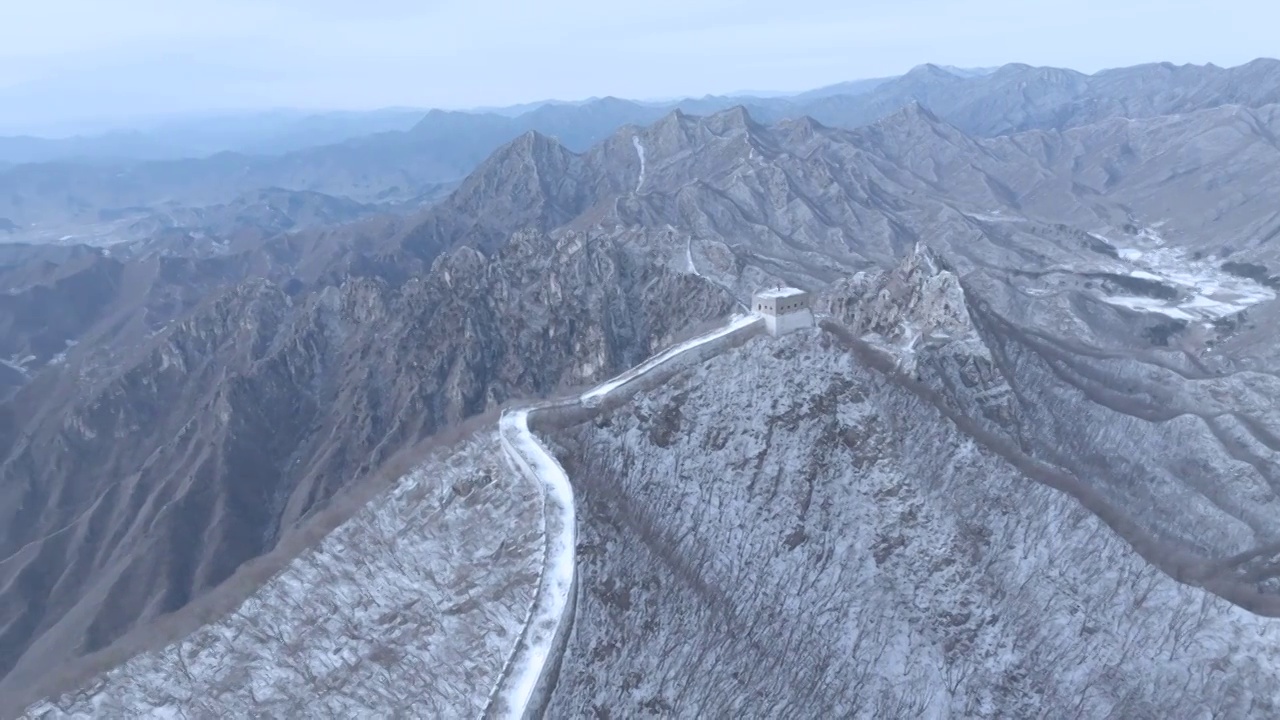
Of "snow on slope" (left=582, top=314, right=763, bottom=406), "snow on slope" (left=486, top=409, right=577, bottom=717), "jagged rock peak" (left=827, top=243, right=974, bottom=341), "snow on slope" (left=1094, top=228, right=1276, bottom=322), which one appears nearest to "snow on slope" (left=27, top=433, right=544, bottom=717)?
"snow on slope" (left=486, top=409, right=577, bottom=717)

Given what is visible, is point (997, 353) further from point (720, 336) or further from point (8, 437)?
point (8, 437)

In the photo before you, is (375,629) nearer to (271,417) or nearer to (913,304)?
(913,304)

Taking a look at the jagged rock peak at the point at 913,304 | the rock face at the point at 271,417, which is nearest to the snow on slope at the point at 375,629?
the jagged rock peak at the point at 913,304

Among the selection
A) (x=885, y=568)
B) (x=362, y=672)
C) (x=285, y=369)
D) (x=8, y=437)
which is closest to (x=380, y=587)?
(x=362, y=672)

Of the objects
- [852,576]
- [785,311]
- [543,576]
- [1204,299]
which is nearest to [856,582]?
[852,576]

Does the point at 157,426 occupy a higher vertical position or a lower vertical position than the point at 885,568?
lower

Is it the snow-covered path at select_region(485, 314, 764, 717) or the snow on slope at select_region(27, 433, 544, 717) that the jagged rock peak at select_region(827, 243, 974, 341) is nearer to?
the snow-covered path at select_region(485, 314, 764, 717)
